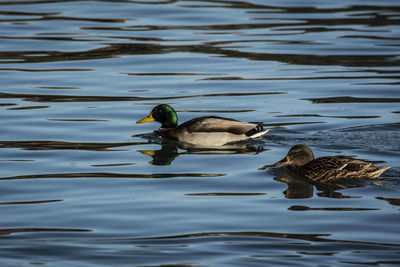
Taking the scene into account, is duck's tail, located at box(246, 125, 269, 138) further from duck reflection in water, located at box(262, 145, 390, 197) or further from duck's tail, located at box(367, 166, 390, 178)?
duck's tail, located at box(367, 166, 390, 178)

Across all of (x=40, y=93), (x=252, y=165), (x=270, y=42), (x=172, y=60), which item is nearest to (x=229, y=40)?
(x=270, y=42)

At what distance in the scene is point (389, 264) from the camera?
7.74 metres

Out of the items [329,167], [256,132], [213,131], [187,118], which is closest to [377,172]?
[329,167]

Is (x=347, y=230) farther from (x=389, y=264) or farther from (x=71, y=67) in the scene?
(x=71, y=67)

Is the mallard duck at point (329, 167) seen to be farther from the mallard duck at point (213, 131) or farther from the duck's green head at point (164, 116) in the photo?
the duck's green head at point (164, 116)

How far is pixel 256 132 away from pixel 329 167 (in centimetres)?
273

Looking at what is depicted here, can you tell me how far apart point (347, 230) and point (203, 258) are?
5.39 feet

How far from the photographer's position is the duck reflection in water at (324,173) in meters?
10.8

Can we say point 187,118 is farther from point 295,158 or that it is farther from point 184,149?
point 295,158

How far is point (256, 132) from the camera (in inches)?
540

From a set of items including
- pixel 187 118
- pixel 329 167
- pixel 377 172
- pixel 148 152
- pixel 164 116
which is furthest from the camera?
pixel 187 118

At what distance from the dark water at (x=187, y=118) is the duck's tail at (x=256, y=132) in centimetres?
17

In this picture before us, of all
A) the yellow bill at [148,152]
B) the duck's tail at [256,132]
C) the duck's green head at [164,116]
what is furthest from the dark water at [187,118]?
the duck's green head at [164,116]

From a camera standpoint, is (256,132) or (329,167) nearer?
(329,167)
